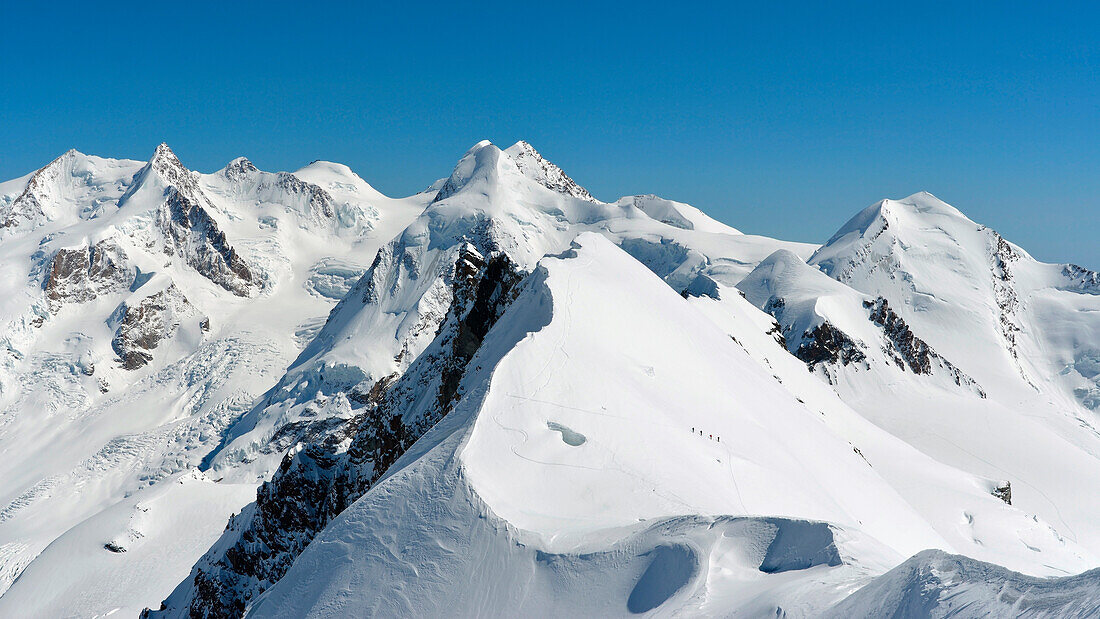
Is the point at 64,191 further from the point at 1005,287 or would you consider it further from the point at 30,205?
the point at 1005,287

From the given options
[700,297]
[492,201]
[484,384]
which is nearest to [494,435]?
[484,384]

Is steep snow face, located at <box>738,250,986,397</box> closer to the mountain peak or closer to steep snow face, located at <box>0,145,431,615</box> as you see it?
steep snow face, located at <box>0,145,431,615</box>

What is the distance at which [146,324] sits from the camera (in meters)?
135

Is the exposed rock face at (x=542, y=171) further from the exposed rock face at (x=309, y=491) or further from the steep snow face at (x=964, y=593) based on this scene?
the steep snow face at (x=964, y=593)

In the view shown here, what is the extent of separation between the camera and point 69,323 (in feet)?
428

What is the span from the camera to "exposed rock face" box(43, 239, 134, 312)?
13100 cm

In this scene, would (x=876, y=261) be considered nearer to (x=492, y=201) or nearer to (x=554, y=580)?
(x=492, y=201)

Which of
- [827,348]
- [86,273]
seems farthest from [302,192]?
[827,348]

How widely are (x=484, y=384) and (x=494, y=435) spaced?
334 centimetres

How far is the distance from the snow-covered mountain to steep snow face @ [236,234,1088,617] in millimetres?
89

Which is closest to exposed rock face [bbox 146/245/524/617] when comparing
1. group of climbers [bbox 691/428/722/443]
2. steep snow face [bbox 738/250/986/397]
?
group of climbers [bbox 691/428/722/443]

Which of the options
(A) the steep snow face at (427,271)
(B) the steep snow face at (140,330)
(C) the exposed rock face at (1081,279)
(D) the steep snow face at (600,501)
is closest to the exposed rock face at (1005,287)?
(C) the exposed rock face at (1081,279)

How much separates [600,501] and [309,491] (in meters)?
17.7

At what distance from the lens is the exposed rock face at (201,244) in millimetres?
157625
